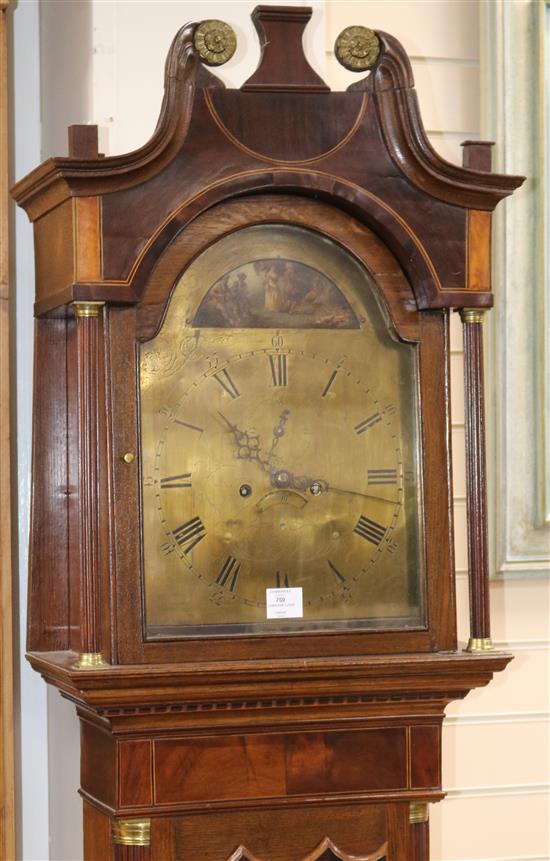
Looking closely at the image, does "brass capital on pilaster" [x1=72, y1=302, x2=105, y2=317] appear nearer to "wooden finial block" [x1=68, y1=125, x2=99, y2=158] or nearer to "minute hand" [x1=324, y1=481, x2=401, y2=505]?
"wooden finial block" [x1=68, y1=125, x2=99, y2=158]

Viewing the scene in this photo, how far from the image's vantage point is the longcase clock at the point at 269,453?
174 cm

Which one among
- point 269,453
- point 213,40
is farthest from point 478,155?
point 269,453

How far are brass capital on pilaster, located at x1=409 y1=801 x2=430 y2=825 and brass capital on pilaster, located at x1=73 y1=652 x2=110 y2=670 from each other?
0.50 m

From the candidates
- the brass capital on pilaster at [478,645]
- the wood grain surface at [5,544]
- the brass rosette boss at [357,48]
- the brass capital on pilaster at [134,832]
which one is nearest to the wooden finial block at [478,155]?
the brass rosette boss at [357,48]

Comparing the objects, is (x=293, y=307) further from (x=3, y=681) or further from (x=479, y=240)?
(x=3, y=681)

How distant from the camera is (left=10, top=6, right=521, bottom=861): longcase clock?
1738mm

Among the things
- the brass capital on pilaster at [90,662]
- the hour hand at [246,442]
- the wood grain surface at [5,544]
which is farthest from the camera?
the wood grain surface at [5,544]

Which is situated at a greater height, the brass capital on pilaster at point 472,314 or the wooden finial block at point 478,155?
the wooden finial block at point 478,155

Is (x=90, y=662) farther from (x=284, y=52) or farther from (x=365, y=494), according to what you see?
(x=284, y=52)

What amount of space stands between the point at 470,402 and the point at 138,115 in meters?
0.70

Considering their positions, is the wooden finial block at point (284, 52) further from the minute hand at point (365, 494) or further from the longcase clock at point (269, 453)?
the minute hand at point (365, 494)

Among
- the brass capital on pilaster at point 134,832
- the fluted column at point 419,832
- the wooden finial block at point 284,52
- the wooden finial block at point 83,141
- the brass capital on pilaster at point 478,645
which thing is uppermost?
the wooden finial block at point 284,52

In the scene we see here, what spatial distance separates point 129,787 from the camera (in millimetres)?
1754

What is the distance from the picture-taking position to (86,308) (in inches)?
67.9
